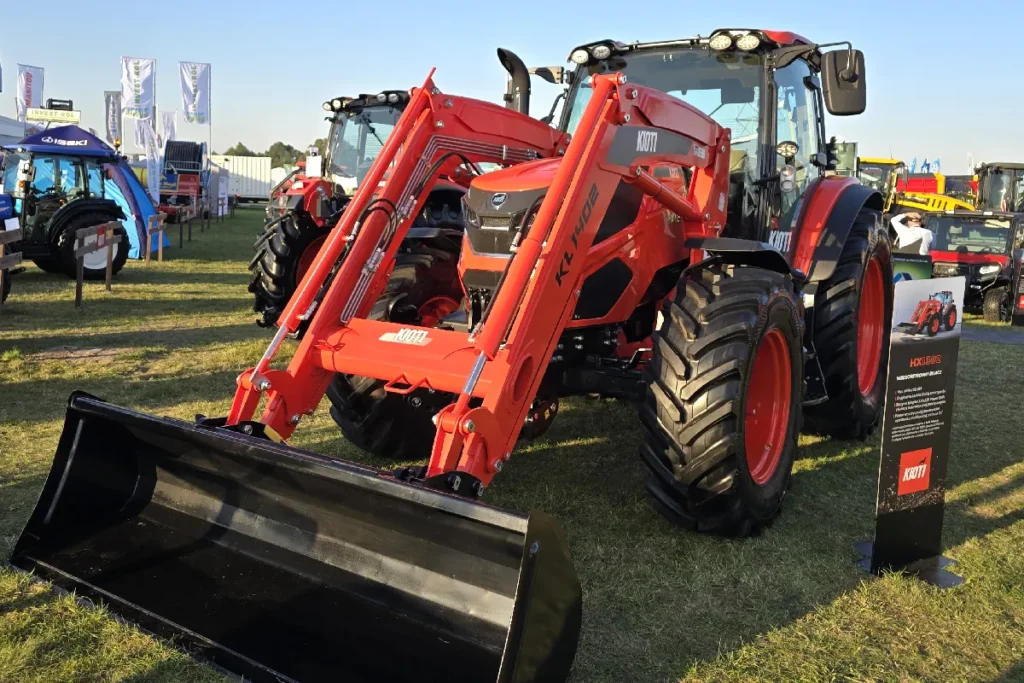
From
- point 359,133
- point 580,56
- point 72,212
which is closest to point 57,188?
point 72,212

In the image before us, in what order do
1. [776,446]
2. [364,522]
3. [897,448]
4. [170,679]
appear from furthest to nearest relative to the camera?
[776,446], [897,448], [364,522], [170,679]

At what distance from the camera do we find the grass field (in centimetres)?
282

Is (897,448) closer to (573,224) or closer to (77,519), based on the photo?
(573,224)

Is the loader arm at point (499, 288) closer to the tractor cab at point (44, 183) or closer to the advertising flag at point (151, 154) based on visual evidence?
the tractor cab at point (44, 183)

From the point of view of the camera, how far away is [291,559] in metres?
3.10

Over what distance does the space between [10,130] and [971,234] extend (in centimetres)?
2137

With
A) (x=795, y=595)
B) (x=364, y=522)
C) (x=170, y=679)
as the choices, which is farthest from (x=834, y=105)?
(x=170, y=679)

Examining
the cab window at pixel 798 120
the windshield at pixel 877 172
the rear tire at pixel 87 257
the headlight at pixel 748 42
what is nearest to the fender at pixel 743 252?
the cab window at pixel 798 120

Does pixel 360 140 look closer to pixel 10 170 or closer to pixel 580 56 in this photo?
pixel 580 56

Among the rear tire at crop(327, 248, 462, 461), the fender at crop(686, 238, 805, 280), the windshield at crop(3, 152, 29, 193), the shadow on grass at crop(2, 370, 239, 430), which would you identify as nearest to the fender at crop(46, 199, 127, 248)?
the windshield at crop(3, 152, 29, 193)

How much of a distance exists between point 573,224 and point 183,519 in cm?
193

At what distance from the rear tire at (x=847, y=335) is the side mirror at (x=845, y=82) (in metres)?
1.09

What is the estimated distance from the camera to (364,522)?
2963 millimetres

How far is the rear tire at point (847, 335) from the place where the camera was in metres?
5.03
